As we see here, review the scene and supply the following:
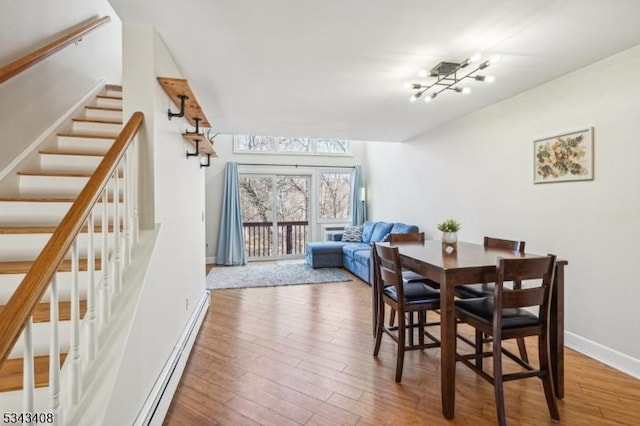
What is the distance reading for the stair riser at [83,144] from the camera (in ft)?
8.02

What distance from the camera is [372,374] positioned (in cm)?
225

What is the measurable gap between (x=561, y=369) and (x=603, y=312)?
91 cm

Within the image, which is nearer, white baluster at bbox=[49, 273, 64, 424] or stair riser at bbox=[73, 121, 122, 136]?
white baluster at bbox=[49, 273, 64, 424]

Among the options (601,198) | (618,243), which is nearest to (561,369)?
(618,243)

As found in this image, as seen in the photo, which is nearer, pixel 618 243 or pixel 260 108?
pixel 618 243

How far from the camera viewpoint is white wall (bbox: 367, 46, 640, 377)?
2.29 meters

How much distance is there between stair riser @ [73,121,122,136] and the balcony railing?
157 inches

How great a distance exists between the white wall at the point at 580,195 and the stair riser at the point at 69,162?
3.45 metres

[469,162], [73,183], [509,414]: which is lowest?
[509,414]

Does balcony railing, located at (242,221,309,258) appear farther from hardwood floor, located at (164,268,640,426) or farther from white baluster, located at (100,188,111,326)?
white baluster, located at (100,188,111,326)

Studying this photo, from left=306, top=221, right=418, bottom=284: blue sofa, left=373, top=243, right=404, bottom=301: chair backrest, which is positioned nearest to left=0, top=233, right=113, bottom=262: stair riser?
left=373, top=243, right=404, bottom=301: chair backrest

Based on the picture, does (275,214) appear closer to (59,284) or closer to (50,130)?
(50,130)

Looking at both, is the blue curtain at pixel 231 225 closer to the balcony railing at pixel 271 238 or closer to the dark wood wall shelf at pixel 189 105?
the balcony railing at pixel 271 238

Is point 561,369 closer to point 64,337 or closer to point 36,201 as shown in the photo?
point 64,337
